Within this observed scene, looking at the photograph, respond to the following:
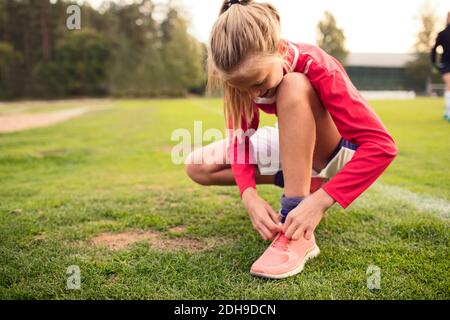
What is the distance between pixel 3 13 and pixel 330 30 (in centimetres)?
3069

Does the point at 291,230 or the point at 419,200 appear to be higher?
the point at 291,230

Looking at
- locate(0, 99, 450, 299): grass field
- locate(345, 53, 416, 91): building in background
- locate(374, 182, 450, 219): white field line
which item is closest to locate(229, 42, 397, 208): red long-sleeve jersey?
locate(0, 99, 450, 299): grass field

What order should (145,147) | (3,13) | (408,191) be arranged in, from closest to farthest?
(408,191), (145,147), (3,13)

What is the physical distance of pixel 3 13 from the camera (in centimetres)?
3878

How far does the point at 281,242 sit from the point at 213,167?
25.4 inches

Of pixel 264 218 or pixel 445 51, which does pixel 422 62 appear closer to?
pixel 445 51

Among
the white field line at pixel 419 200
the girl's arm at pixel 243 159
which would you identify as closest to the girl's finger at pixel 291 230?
the girl's arm at pixel 243 159

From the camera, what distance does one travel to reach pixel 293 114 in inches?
67.1

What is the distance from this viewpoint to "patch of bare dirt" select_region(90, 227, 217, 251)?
2.06 m

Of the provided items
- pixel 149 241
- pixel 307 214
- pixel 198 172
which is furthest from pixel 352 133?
pixel 149 241

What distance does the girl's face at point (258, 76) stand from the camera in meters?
1.60

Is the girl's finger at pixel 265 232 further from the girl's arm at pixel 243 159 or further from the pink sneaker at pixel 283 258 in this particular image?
the girl's arm at pixel 243 159
